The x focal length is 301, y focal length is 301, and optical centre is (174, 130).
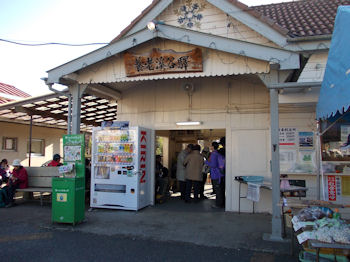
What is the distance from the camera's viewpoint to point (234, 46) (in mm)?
5832

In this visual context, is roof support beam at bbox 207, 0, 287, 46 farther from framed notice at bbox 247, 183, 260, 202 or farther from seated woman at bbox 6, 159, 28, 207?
seated woman at bbox 6, 159, 28, 207

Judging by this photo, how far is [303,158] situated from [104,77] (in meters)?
5.19

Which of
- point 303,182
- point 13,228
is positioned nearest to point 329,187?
point 303,182

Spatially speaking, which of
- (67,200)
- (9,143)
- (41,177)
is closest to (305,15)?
(67,200)

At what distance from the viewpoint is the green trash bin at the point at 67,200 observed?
6.48 m

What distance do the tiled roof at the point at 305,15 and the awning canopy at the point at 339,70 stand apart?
4.23 metres

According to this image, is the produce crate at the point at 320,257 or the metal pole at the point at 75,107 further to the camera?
the metal pole at the point at 75,107

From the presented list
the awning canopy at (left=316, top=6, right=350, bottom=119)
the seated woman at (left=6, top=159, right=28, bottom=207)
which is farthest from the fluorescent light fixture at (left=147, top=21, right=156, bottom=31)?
the seated woman at (left=6, top=159, right=28, bottom=207)

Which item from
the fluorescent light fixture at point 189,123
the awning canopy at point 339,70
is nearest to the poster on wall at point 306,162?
the fluorescent light fixture at point 189,123

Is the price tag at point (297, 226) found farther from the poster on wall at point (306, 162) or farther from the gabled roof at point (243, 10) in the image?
the gabled roof at point (243, 10)

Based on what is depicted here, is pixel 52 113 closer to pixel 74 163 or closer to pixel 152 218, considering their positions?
pixel 74 163

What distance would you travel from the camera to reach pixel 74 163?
6.75m

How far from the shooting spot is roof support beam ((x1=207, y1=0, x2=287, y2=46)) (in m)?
7.86

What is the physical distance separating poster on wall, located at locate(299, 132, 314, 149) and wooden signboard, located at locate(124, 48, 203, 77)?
3.18m
